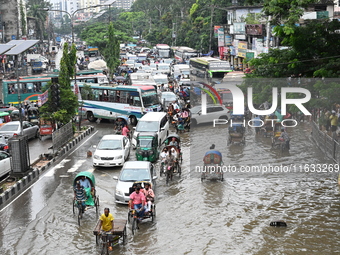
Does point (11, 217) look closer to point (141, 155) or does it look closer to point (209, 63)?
point (141, 155)

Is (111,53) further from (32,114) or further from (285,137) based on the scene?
(285,137)

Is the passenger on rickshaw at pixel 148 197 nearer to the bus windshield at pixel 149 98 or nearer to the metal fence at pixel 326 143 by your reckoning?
the metal fence at pixel 326 143

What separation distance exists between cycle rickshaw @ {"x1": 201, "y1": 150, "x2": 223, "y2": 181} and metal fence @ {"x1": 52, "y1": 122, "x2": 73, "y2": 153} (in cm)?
872

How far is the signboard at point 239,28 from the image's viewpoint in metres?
58.4

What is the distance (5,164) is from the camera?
829 inches

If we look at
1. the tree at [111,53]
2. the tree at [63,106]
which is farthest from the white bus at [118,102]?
the tree at [111,53]

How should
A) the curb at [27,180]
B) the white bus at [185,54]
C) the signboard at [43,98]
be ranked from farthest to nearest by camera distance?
the white bus at [185,54] < the signboard at [43,98] < the curb at [27,180]

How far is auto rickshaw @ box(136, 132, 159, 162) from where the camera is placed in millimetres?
23188

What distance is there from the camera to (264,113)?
658 inches

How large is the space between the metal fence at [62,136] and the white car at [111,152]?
3.12 meters

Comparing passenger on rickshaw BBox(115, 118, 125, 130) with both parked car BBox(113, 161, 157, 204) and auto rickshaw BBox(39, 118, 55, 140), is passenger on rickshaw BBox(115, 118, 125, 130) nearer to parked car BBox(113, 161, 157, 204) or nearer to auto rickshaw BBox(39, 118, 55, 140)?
auto rickshaw BBox(39, 118, 55, 140)

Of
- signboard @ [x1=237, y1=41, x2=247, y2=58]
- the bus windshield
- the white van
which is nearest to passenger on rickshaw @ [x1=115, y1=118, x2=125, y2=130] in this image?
the white van

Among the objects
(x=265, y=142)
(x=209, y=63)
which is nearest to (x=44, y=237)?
(x=265, y=142)

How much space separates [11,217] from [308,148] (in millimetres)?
10495
